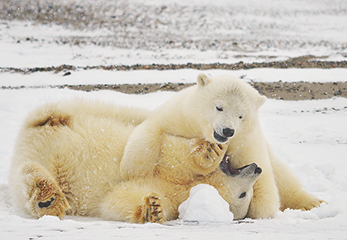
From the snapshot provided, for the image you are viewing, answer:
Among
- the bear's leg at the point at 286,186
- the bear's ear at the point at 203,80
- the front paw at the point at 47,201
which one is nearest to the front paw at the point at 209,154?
the bear's ear at the point at 203,80

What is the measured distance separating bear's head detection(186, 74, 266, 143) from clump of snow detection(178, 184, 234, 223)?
421 mm

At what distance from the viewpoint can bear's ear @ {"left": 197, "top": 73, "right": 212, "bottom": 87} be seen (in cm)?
329

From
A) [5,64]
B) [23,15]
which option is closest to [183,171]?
[5,64]

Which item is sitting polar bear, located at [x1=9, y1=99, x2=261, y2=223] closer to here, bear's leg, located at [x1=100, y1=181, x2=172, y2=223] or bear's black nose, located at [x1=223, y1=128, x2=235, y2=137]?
bear's leg, located at [x1=100, y1=181, x2=172, y2=223]

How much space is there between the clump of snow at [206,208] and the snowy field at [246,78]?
6 centimetres

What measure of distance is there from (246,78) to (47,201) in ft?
21.9

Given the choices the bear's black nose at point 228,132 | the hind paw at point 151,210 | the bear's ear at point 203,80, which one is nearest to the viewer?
the hind paw at point 151,210

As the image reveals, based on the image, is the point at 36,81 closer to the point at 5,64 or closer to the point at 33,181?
the point at 5,64

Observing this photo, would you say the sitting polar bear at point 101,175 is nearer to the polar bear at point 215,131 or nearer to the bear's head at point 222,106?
the polar bear at point 215,131

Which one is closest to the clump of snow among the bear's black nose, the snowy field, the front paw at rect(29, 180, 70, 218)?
the snowy field

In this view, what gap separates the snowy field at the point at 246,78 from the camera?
7.30 ft

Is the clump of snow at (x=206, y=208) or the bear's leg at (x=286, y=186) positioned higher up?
the bear's leg at (x=286, y=186)

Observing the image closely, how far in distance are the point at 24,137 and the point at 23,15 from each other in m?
12.5

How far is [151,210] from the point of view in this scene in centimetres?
264
